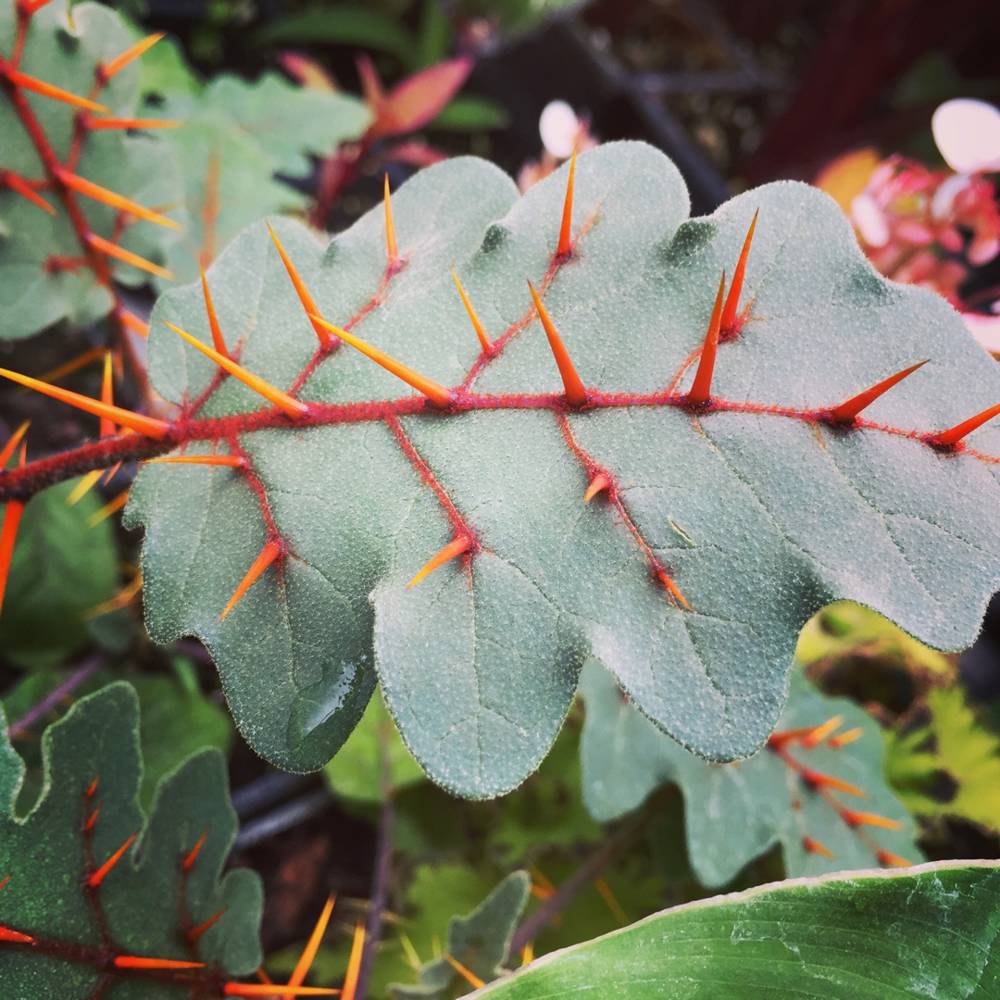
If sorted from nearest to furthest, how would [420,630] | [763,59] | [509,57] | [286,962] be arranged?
[420,630] < [286,962] < [509,57] < [763,59]

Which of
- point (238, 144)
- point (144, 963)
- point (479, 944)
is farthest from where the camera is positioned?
point (238, 144)

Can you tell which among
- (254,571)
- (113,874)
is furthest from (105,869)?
(254,571)

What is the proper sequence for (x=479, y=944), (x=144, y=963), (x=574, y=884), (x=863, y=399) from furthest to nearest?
(x=574, y=884) → (x=479, y=944) → (x=144, y=963) → (x=863, y=399)

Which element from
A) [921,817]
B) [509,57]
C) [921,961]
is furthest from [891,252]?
[509,57]

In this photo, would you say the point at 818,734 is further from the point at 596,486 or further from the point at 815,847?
the point at 596,486

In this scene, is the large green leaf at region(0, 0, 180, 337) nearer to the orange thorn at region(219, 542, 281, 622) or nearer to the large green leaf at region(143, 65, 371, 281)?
the large green leaf at region(143, 65, 371, 281)

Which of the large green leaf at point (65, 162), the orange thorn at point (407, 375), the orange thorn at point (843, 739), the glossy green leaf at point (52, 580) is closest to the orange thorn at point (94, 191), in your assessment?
the large green leaf at point (65, 162)

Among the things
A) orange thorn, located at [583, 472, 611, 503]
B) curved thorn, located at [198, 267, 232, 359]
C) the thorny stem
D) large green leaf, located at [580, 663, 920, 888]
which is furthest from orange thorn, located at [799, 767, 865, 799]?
curved thorn, located at [198, 267, 232, 359]

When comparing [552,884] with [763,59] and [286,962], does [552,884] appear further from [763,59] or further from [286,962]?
[763,59]
